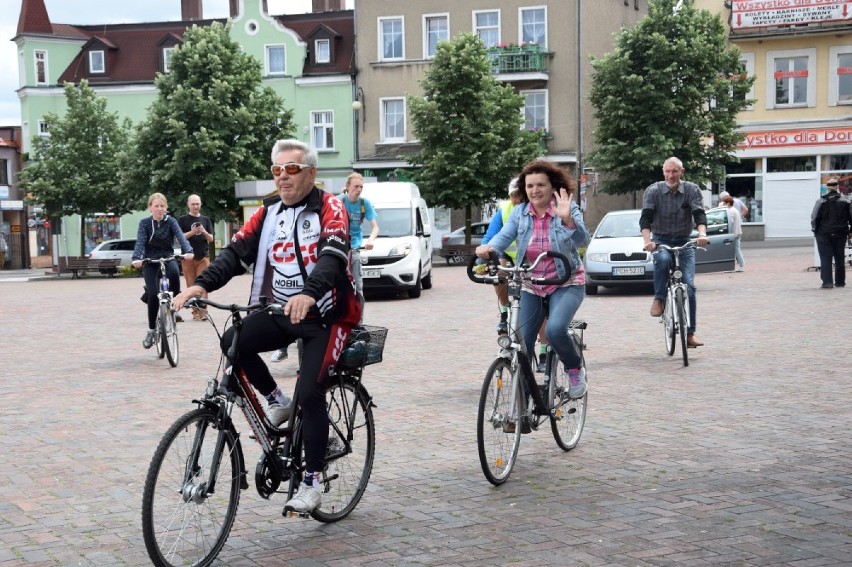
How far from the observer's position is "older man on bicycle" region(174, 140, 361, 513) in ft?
17.0

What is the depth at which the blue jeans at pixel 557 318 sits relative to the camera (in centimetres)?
698


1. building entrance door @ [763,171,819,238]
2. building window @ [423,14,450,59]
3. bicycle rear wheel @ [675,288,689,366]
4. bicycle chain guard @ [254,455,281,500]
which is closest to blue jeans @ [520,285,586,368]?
bicycle chain guard @ [254,455,281,500]

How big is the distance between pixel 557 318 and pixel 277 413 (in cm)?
223

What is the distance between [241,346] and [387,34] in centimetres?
4859

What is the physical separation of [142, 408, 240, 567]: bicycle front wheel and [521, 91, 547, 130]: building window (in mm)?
46774

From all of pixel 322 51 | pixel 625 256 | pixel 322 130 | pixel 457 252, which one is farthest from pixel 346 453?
pixel 322 51

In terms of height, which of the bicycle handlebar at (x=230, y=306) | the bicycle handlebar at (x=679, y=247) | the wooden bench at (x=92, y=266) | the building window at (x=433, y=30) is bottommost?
the wooden bench at (x=92, y=266)

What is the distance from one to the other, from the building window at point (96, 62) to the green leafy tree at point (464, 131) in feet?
74.1

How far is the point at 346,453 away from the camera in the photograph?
5.63m

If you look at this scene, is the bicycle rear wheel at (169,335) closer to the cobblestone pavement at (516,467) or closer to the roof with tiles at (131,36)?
the cobblestone pavement at (516,467)

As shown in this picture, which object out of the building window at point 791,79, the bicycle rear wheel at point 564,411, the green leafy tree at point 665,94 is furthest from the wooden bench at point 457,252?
the bicycle rear wheel at point 564,411

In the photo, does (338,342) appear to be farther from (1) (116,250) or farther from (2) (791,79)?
(2) (791,79)

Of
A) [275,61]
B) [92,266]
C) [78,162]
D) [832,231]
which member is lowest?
[92,266]

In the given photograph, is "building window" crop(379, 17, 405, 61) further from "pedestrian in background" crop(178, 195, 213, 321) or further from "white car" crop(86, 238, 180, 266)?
"pedestrian in background" crop(178, 195, 213, 321)
